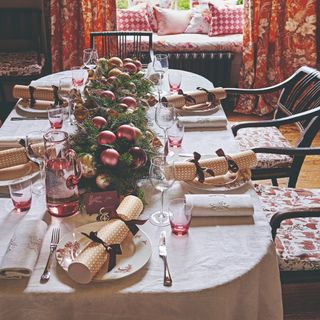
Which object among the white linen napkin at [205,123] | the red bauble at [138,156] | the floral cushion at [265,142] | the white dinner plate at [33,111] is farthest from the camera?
the floral cushion at [265,142]

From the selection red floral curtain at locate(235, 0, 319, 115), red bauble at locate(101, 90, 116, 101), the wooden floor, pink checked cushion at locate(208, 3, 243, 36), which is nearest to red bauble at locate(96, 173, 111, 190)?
red bauble at locate(101, 90, 116, 101)

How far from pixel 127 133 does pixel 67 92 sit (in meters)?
0.87

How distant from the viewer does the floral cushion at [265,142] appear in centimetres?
233

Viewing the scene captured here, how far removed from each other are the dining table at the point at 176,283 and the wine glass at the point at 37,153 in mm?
127

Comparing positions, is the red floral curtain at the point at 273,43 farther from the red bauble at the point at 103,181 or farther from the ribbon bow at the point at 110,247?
the ribbon bow at the point at 110,247

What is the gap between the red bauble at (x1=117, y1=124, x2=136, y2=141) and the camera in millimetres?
1560

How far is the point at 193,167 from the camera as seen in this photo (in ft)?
5.16

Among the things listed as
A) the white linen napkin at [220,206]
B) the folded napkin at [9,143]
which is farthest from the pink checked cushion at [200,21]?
the white linen napkin at [220,206]

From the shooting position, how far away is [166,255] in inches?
48.8

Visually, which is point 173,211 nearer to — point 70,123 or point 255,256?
point 255,256

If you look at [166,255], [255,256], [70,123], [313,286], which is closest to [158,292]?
[166,255]

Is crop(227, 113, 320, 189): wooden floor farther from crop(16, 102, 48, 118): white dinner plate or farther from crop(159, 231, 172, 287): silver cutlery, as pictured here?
crop(159, 231, 172, 287): silver cutlery

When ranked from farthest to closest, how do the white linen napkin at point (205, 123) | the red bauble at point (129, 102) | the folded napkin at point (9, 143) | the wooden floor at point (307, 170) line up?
the wooden floor at point (307, 170) < the white linen napkin at point (205, 123) < the red bauble at point (129, 102) < the folded napkin at point (9, 143)

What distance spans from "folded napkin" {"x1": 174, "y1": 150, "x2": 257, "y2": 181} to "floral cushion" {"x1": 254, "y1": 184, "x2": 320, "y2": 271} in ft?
0.68
